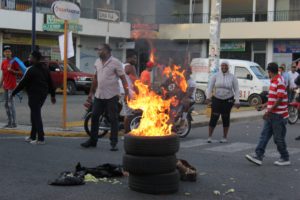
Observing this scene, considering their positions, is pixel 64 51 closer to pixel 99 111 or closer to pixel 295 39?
pixel 99 111

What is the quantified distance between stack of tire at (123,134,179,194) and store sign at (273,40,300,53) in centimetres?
3034

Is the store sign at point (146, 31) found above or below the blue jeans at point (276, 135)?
above

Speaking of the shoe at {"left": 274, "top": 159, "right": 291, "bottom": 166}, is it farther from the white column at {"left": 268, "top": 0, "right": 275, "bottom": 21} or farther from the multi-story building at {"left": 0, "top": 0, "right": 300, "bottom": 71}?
the white column at {"left": 268, "top": 0, "right": 275, "bottom": 21}

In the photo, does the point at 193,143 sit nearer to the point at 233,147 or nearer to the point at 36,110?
the point at 233,147

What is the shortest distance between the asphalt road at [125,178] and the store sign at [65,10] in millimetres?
2818

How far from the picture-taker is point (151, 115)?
6.77 meters

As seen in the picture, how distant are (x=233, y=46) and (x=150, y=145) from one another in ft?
105

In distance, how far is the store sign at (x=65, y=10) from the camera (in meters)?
11.6

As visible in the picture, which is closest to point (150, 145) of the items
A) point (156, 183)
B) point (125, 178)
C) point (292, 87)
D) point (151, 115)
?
point (156, 183)

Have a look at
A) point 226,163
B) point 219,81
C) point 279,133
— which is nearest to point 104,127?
point 219,81

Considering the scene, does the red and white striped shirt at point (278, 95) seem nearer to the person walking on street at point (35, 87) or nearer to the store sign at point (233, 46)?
the person walking on street at point (35, 87)

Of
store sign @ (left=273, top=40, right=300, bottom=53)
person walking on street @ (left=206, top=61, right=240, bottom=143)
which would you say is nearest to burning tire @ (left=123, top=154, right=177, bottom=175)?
person walking on street @ (left=206, top=61, right=240, bottom=143)

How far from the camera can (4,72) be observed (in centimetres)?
1195

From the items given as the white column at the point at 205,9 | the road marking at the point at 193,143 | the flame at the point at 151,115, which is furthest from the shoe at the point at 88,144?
the white column at the point at 205,9
